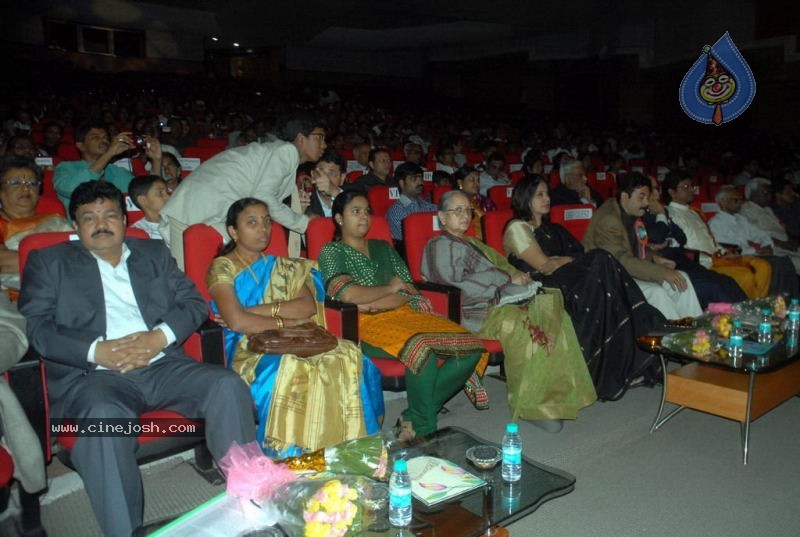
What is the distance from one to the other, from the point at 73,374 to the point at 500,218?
239cm

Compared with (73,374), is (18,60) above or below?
above

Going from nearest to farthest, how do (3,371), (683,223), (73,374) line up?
(3,371) → (73,374) → (683,223)

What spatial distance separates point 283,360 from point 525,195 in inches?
67.8

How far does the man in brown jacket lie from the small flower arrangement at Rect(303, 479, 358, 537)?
2.65m

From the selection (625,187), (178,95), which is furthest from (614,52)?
(625,187)

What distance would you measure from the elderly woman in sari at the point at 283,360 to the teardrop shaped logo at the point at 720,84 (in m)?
9.70

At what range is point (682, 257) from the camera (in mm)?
3906

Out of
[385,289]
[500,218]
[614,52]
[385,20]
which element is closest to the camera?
[385,289]

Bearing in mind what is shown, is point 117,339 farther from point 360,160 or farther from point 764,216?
point 764,216

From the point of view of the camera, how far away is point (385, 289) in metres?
2.68

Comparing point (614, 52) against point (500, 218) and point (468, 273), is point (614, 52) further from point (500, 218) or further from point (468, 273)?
point (468, 273)

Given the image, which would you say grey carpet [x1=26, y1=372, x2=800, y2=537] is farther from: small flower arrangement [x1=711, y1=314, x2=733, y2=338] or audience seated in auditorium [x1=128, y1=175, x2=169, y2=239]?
audience seated in auditorium [x1=128, y1=175, x2=169, y2=239]

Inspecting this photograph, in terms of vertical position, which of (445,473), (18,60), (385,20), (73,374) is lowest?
(445,473)

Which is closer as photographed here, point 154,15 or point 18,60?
point 18,60
